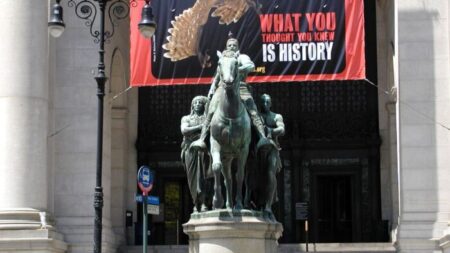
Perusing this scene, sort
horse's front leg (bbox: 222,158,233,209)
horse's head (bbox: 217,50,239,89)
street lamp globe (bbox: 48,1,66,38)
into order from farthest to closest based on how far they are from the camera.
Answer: street lamp globe (bbox: 48,1,66,38) → horse's front leg (bbox: 222,158,233,209) → horse's head (bbox: 217,50,239,89)

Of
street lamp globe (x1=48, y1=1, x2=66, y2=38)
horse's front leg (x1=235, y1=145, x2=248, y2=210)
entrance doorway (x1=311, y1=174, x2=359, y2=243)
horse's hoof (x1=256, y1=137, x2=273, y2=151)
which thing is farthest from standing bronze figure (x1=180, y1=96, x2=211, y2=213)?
entrance doorway (x1=311, y1=174, x2=359, y2=243)

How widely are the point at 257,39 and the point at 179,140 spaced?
6.03 meters

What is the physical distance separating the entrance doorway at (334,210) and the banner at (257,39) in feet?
19.5

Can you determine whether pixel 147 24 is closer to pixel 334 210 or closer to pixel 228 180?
pixel 228 180

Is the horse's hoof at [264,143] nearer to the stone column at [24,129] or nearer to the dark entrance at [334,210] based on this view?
the stone column at [24,129]

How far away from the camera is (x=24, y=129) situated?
2594cm

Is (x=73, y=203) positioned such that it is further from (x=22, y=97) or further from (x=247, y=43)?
(x=247, y=43)

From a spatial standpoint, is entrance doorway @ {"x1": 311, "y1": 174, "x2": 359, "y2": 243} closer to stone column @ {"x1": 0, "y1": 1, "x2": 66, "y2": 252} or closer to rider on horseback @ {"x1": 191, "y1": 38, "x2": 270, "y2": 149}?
stone column @ {"x1": 0, "y1": 1, "x2": 66, "y2": 252}

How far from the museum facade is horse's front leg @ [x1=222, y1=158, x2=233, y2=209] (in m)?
8.75

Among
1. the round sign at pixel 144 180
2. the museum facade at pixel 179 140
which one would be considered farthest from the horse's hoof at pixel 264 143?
the museum facade at pixel 179 140

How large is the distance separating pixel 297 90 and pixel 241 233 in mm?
15738

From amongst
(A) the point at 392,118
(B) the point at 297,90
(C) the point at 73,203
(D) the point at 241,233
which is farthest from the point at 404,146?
(D) the point at 241,233

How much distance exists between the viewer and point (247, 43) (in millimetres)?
27906

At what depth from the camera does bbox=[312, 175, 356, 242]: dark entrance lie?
32312mm
